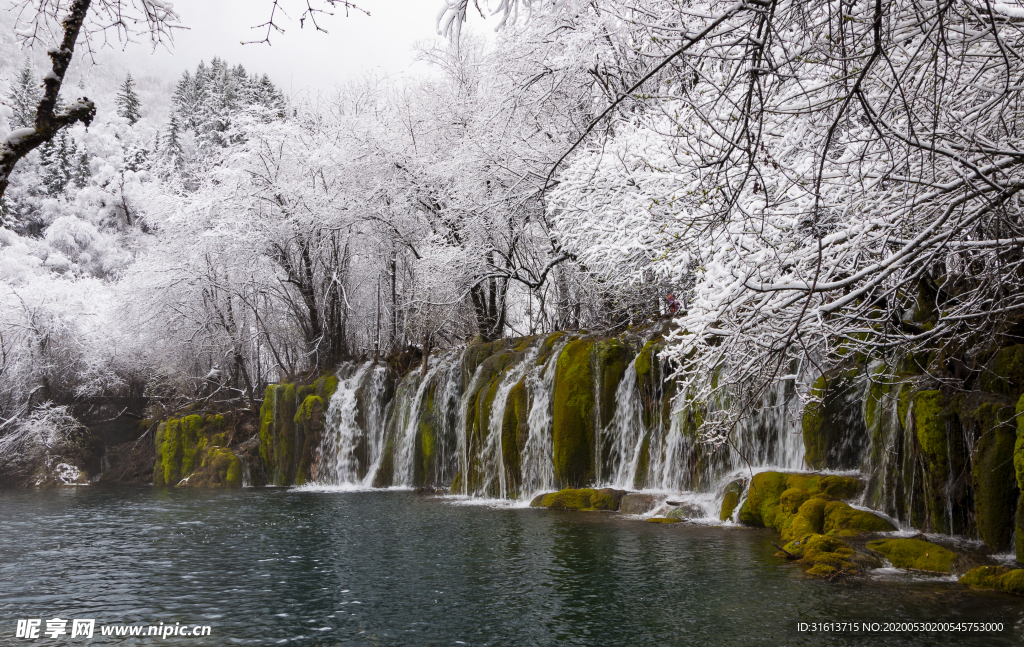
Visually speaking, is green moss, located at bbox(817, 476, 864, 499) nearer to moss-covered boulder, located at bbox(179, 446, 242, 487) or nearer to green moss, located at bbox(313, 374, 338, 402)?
green moss, located at bbox(313, 374, 338, 402)

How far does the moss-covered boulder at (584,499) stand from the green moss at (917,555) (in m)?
5.36

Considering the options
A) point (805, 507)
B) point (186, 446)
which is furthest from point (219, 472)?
point (805, 507)

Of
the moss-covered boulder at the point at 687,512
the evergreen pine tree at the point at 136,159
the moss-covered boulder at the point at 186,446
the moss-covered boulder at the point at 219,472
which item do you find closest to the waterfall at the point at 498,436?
the moss-covered boulder at the point at 687,512

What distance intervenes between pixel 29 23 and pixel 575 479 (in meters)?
11.9

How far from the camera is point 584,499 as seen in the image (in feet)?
43.0

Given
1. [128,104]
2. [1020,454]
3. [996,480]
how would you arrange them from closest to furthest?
[1020,454], [996,480], [128,104]

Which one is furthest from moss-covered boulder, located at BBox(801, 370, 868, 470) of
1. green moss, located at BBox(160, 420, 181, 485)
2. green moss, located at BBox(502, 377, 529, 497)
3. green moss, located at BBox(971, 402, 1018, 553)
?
green moss, located at BBox(160, 420, 181, 485)

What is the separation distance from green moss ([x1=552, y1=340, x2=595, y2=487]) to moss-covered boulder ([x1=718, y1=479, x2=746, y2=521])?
3.50 metres

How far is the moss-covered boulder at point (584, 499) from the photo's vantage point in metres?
12.8

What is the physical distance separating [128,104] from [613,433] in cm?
4416

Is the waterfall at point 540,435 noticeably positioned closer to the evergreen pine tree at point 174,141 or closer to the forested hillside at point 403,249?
the forested hillside at point 403,249

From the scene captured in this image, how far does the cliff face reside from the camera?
7969 mm

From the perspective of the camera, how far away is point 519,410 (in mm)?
15578

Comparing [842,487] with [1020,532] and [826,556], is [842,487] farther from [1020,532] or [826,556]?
[1020,532]
